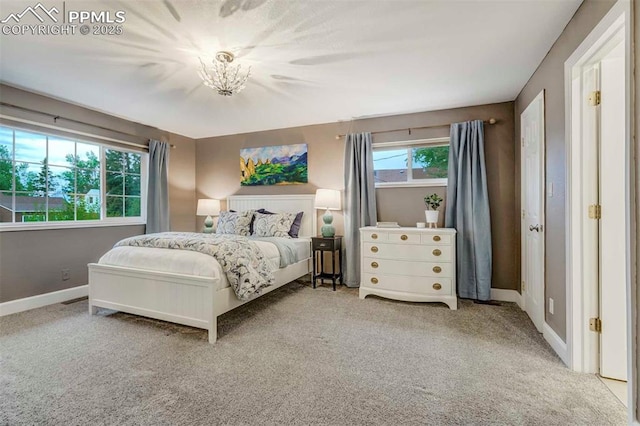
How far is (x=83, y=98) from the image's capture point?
3.30m

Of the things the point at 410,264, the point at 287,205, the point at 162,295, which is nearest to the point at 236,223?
the point at 287,205

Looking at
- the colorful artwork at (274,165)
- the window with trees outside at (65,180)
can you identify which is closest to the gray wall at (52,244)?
the window with trees outside at (65,180)

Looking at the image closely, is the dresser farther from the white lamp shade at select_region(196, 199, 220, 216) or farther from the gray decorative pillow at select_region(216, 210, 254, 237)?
the white lamp shade at select_region(196, 199, 220, 216)

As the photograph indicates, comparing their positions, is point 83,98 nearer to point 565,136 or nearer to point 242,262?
A: point 242,262

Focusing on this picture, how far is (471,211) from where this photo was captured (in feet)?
11.3

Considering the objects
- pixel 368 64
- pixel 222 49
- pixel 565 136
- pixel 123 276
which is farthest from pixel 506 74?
pixel 123 276

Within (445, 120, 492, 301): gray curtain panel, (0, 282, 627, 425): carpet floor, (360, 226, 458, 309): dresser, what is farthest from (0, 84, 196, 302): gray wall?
(445, 120, 492, 301): gray curtain panel

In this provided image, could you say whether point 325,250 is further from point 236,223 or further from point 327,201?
point 236,223

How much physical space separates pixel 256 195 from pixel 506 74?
3.62 metres

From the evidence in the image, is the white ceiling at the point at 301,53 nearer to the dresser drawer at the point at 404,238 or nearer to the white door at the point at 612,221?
the white door at the point at 612,221

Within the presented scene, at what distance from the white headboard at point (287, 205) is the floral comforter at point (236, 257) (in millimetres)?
1544

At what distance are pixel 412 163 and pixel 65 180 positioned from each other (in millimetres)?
4390

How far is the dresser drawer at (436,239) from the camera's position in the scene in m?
3.17

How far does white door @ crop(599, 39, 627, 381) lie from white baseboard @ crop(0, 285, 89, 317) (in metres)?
5.04
